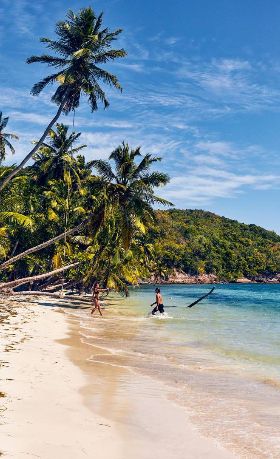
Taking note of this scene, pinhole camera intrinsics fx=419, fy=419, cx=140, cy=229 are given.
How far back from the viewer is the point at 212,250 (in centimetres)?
13650

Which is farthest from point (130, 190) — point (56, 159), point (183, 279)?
point (183, 279)

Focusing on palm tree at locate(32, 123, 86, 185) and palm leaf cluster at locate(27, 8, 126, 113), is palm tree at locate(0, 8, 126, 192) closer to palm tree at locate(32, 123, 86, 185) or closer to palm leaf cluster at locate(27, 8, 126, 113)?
palm leaf cluster at locate(27, 8, 126, 113)

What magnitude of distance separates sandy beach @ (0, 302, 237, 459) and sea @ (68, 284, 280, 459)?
19.0 inches

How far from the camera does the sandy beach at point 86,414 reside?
5883mm

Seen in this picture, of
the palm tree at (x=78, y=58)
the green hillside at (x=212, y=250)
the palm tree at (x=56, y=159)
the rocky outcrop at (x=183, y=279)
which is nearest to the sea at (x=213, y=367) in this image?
the palm tree at (x=78, y=58)

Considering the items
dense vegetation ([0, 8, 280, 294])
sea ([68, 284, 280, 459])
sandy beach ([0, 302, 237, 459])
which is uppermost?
dense vegetation ([0, 8, 280, 294])

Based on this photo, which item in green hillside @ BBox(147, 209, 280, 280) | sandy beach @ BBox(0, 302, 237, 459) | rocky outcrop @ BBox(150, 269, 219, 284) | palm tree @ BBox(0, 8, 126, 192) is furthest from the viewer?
green hillside @ BBox(147, 209, 280, 280)

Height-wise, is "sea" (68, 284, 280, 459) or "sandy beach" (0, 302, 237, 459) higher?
"sandy beach" (0, 302, 237, 459)

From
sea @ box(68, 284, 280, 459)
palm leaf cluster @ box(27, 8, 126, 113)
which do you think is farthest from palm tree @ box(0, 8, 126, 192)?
sea @ box(68, 284, 280, 459)

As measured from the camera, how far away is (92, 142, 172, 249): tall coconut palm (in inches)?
1038

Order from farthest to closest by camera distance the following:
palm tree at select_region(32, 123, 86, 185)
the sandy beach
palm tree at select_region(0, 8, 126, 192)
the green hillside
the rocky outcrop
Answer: the green hillside
the rocky outcrop
palm tree at select_region(32, 123, 86, 185)
palm tree at select_region(0, 8, 126, 192)
the sandy beach

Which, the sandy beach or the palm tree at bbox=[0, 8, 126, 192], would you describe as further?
the palm tree at bbox=[0, 8, 126, 192]

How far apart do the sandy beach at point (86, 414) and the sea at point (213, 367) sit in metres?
0.48

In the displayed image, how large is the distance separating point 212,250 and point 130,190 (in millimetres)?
112700
